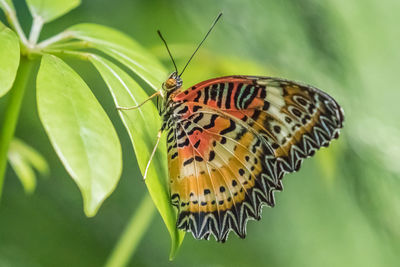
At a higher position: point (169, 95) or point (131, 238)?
point (169, 95)

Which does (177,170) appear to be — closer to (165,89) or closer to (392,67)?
(165,89)

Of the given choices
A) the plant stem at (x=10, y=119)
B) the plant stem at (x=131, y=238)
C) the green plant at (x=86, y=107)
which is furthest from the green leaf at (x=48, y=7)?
the plant stem at (x=131, y=238)

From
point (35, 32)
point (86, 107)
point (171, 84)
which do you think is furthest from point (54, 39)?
point (86, 107)

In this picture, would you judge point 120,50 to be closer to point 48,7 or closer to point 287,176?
point 48,7

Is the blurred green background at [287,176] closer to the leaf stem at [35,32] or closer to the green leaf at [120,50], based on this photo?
the green leaf at [120,50]

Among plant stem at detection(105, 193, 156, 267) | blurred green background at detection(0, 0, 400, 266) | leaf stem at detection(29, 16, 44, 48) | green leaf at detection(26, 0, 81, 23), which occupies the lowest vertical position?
plant stem at detection(105, 193, 156, 267)

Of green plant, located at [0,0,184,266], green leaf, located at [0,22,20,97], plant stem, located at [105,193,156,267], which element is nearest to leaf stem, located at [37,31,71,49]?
green plant, located at [0,0,184,266]

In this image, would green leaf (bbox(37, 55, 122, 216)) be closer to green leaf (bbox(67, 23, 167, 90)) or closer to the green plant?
the green plant
